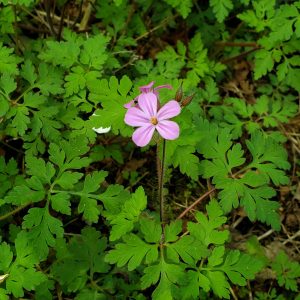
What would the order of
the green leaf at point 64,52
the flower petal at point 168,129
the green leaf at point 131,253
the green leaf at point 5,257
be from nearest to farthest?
the flower petal at point 168,129
the green leaf at point 131,253
the green leaf at point 5,257
the green leaf at point 64,52

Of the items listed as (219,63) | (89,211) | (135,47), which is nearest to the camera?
(89,211)

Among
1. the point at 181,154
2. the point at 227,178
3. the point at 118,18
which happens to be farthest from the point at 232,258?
the point at 118,18

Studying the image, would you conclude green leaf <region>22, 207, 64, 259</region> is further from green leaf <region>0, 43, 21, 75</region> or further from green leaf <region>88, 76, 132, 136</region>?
green leaf <region>0, 43, 21, 75</region>

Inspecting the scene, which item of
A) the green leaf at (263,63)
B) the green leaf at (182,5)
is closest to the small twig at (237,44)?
the green leaf at (263,63)

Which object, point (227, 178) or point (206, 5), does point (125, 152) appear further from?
point (206, 5)

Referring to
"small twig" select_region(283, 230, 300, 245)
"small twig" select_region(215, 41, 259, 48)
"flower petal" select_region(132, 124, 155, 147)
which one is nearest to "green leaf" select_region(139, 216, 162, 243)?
"flower petal" select_region(132, 124, 155, 147)

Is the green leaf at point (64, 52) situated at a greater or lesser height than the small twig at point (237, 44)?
greater

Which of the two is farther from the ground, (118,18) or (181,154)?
(118,18)

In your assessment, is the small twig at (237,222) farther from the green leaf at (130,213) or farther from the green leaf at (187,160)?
the green leaf at (130,213)
